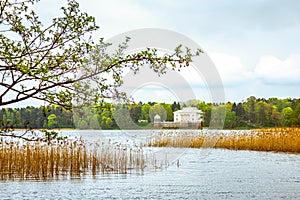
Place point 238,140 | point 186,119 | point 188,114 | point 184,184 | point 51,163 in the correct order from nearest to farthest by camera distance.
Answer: point 184,184, point 51,163, point 188,114, point 238,140, point 186,119

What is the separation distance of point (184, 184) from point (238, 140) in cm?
1250

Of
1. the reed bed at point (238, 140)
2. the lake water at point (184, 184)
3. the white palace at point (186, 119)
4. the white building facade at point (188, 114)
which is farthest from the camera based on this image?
the reed bed at point (238, 140)

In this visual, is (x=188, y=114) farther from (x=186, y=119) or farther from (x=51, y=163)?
(x=51, y=163)

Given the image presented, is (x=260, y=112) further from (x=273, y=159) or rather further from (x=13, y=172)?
(x=13, y=172)

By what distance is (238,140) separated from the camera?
25141 mm

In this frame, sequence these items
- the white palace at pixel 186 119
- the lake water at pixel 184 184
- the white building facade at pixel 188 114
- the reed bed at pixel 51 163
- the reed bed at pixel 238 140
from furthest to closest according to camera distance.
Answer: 1. the reed bed at pixel 238 140
2. the white building facade at pixel 188 114
3. the white palace at pixel 186 119
4. the reed bed at pixel 51 163
5. the lake water at pixel 184 184

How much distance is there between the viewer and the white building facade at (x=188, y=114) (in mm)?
19703

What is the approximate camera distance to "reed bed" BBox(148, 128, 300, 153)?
22906 mm

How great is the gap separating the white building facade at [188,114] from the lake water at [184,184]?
2261 millimetres

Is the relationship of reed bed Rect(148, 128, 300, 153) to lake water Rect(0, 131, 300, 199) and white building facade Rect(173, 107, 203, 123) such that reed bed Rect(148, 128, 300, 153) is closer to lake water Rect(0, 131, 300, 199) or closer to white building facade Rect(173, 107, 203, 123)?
white building facade Rect(173, 107, 203, 123)

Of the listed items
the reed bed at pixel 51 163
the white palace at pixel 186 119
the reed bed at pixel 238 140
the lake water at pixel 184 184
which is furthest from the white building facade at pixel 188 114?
the reed bed at pixel 51 163

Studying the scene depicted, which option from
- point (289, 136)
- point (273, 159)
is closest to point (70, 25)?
point (273, 159)

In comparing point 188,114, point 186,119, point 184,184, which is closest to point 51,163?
point 184,184

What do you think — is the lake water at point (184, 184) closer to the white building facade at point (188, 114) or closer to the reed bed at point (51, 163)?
the reed bed at point (51, 163)
